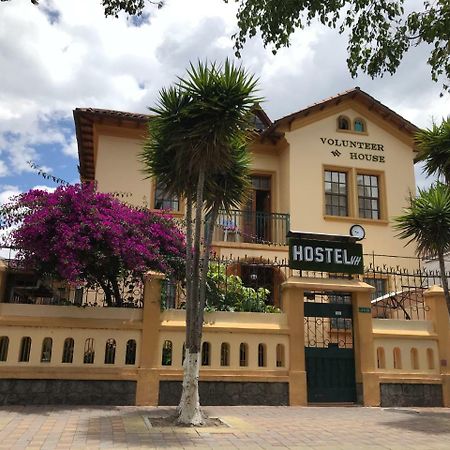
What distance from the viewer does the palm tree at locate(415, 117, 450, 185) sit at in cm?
1066

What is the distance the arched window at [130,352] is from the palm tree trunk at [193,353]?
2035 mm

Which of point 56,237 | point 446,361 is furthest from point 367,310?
point 56,237

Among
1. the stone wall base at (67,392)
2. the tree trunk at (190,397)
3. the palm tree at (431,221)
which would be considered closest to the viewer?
the tree trunk at (190,397)

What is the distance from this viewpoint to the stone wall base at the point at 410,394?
10695mm

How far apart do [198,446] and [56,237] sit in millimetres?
4554

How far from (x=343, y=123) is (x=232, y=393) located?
36.6ft

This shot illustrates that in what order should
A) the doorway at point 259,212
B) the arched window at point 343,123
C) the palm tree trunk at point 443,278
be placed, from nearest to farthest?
the palm tree trunk at point 443,278, the doorway at point 259,212, the arched window at point 343,123

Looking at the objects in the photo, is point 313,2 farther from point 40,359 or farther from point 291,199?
point 291,199

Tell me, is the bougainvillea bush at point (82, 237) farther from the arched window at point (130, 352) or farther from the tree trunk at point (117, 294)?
the arched window at point (130, 352)

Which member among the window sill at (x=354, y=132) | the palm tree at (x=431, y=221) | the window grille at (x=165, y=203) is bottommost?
the palm tree at (x=431, y=221)

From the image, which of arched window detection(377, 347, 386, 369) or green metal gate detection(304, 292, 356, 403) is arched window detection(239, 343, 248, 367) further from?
arched window detection(377, 347, 386, 369)

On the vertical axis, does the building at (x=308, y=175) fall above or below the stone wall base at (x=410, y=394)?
above

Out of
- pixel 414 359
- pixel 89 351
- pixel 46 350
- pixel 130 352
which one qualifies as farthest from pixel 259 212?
pixel 46 350

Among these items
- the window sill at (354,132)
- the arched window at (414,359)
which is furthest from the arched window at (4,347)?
the window sill at (354,132)
